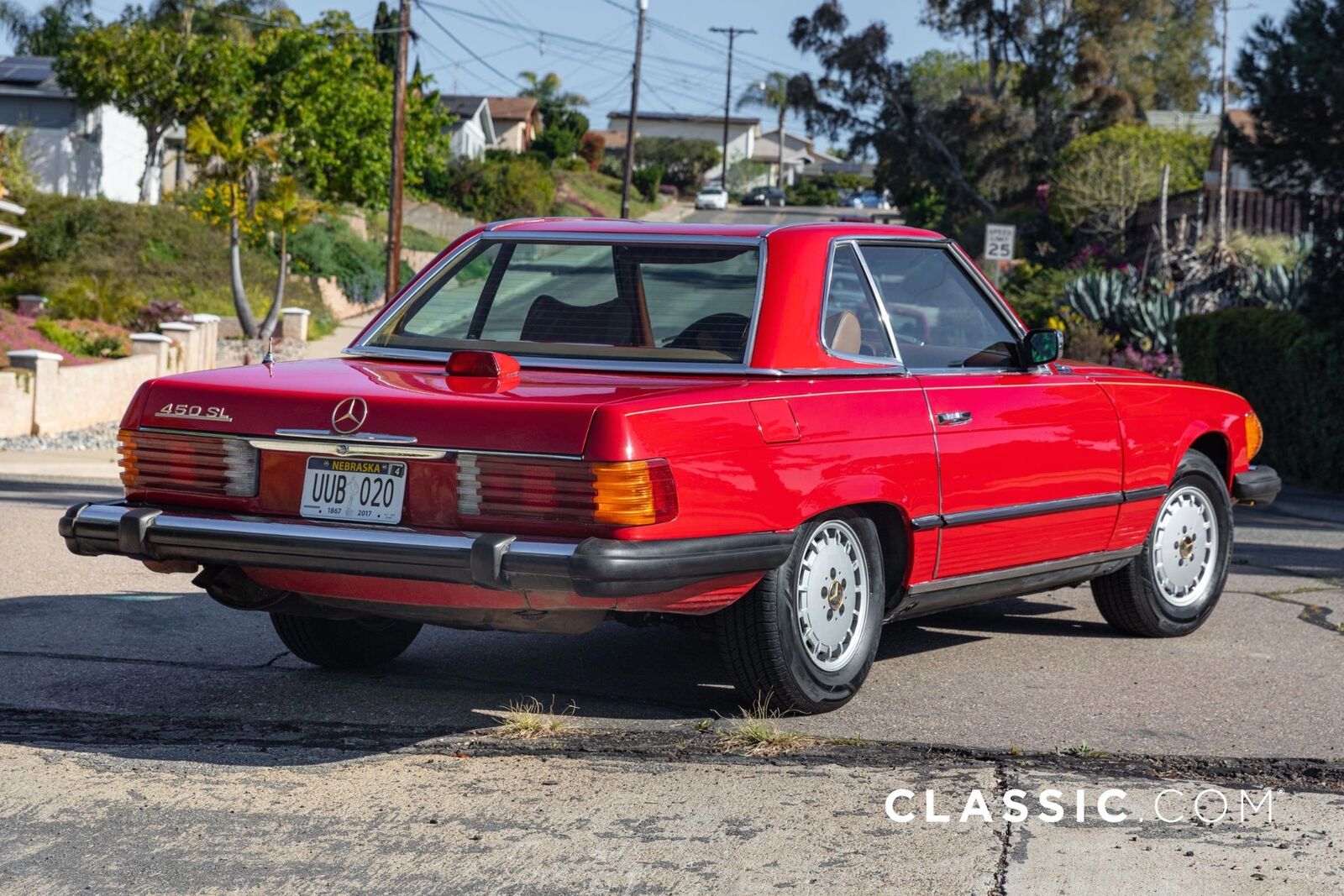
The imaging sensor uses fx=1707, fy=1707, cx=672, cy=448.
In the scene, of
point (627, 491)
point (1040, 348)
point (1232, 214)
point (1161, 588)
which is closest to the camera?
point (627, 491)

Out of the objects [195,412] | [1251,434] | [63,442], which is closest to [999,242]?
[63,442]

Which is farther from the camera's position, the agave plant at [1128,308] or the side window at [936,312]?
the agave plant at [1128,308]

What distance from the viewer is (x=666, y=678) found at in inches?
249

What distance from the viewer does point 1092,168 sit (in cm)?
4353

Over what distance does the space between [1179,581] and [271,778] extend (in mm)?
4284

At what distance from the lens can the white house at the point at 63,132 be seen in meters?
47.9

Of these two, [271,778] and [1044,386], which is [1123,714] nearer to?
[1044,386]

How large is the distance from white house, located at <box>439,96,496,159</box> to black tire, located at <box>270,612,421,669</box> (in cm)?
7735

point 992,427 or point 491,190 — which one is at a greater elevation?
→ point 491,190

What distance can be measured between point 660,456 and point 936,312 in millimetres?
2070

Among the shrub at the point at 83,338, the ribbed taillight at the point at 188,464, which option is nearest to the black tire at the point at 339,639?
the ribbed taillight at the point at 188,464

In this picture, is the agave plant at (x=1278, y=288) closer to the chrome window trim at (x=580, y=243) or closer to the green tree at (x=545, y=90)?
the chrome window trim at (x=580, y=243)

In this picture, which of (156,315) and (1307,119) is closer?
(1307,119)

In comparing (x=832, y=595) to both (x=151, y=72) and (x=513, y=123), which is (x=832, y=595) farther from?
(x=513, y=123)
